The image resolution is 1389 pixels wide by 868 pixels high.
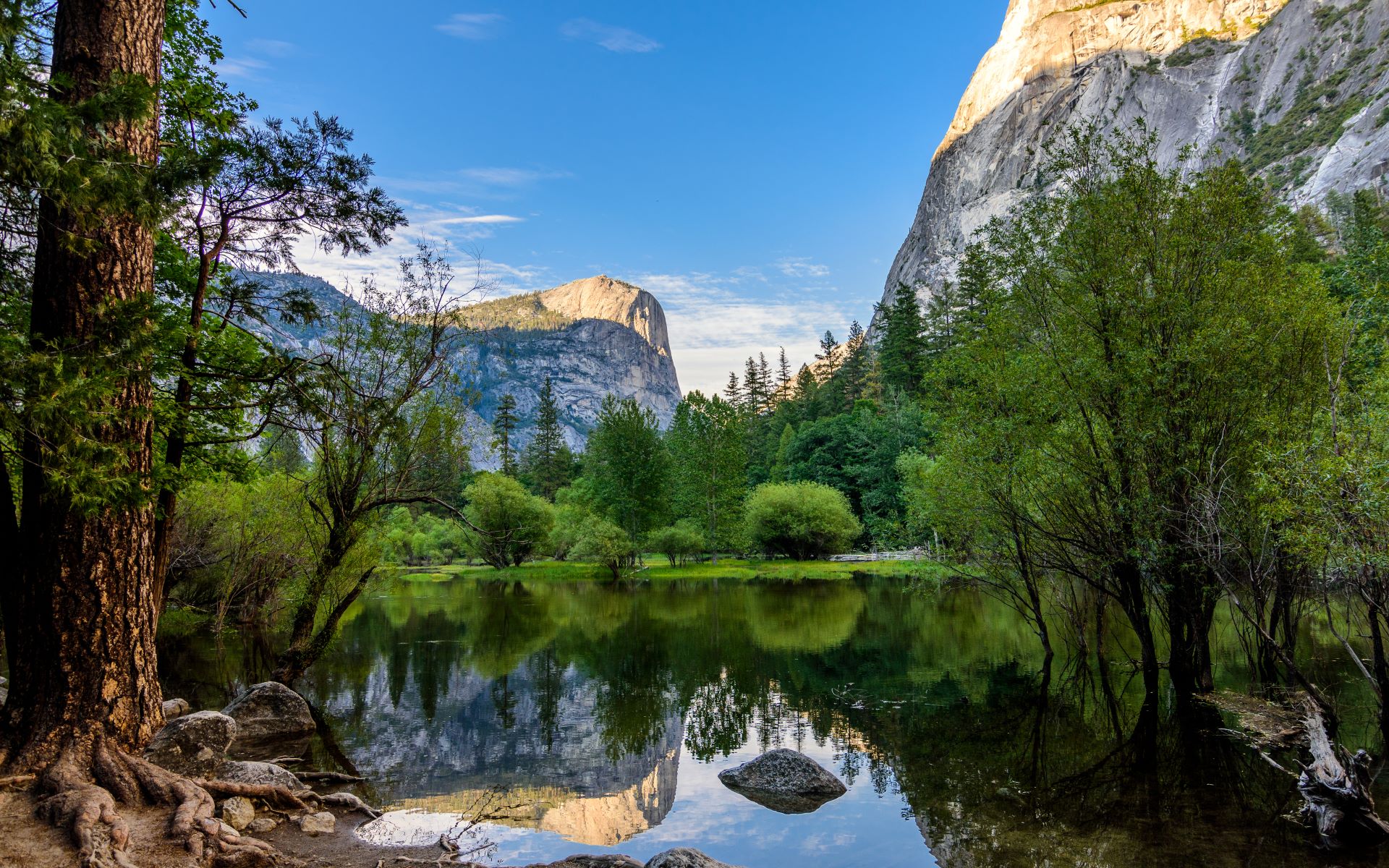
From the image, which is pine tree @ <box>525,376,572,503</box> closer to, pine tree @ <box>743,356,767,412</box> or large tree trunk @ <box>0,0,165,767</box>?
pine tree @ <box>743,356,767,412</box>

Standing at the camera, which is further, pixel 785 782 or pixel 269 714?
pixel 269 714

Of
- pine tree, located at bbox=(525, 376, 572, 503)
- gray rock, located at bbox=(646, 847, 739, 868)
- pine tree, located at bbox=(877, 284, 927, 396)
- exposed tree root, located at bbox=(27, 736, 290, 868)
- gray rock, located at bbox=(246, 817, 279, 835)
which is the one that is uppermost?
pine tree, located at bbox=(877, 284, 927, 396)

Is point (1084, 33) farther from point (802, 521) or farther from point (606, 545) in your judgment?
point (606, 545)

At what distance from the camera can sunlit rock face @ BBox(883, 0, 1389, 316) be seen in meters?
90.0

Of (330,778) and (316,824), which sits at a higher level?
(316,824)

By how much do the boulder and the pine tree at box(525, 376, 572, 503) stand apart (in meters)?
84.4

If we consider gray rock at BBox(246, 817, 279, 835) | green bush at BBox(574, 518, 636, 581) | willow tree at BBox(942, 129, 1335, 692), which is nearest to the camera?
gray rock at BBox(246, 817, 279, 835)

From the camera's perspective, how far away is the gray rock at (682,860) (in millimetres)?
7215

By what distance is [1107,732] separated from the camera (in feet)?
45.0

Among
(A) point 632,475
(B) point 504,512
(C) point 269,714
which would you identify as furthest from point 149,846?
(A) point 632,475

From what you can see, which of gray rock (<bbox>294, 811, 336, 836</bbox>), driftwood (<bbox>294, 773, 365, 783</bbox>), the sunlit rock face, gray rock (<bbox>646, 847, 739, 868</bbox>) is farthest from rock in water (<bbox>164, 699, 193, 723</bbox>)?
the sunlit rock face

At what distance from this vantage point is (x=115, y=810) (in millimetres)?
6816

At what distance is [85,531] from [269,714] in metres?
→ 7.86

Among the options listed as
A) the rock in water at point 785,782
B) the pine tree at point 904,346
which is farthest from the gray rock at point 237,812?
the pine tree at point 904,346
